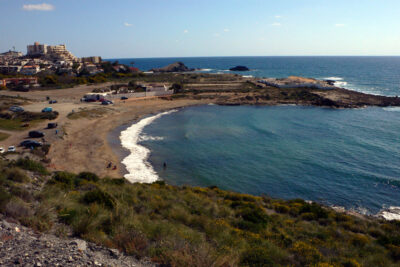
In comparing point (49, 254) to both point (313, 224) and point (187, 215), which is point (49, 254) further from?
point (313, 224)

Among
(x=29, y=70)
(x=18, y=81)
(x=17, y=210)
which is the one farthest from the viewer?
(x=29, y=70)

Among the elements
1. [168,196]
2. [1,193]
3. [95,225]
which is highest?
[1,193]

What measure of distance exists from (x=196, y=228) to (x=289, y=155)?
929 inches

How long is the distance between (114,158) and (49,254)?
23144 millimetres

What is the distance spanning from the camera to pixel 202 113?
184 ft

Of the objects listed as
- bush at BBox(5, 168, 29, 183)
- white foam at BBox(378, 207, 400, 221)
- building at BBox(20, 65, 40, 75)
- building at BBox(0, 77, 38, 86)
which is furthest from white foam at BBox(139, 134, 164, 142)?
building at BBox(20, 65, 40, 75)

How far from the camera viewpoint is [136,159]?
29484 mm

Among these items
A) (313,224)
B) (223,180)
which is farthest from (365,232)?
(223,180)

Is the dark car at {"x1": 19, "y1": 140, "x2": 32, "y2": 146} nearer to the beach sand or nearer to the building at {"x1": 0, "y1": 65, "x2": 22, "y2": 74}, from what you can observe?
the beach sand

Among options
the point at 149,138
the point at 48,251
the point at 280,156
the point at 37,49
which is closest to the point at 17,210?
the point at 48,251

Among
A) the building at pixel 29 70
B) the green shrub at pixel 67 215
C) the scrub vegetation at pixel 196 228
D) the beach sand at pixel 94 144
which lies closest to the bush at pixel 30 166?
the scrub vegetation at pixel 196 228

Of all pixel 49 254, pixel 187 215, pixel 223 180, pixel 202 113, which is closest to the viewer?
pixel 49 254

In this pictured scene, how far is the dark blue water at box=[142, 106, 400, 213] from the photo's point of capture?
2419 cm

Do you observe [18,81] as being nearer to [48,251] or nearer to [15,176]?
[15,176]
